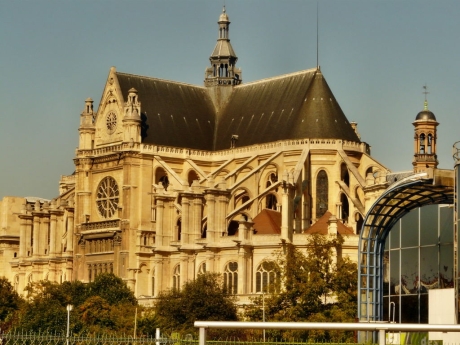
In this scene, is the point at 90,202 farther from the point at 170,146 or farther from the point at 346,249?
the point at 346,249

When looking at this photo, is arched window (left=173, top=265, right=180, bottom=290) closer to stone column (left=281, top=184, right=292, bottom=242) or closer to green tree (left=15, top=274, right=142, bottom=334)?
green tree (left=15, top=274, right=142, bottom=334)

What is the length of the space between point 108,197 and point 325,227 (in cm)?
2373

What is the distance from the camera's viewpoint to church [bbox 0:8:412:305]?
101m

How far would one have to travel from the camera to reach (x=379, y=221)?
2153 inches

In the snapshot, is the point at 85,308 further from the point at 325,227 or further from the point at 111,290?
the point at 325,227

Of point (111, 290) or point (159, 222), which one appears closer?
point (111, 290)

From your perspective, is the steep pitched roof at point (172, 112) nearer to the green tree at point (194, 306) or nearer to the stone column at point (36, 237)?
the stone column at point (36, 237)

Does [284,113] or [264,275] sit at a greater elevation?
[284,113]

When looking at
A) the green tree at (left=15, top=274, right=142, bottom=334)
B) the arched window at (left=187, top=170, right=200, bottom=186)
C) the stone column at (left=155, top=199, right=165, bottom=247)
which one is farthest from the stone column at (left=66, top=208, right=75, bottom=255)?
the stone column at (left=155, top=199, right=165, bottom=247)

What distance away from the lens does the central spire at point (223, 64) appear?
126312mm

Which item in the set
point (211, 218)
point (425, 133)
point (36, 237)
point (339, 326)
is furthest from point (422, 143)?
point (339, 326)

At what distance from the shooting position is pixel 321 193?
355ft

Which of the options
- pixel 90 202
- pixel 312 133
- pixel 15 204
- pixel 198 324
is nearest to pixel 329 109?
pixel 312 133

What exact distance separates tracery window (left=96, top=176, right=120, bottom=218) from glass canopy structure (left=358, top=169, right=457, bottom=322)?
6126 cm
